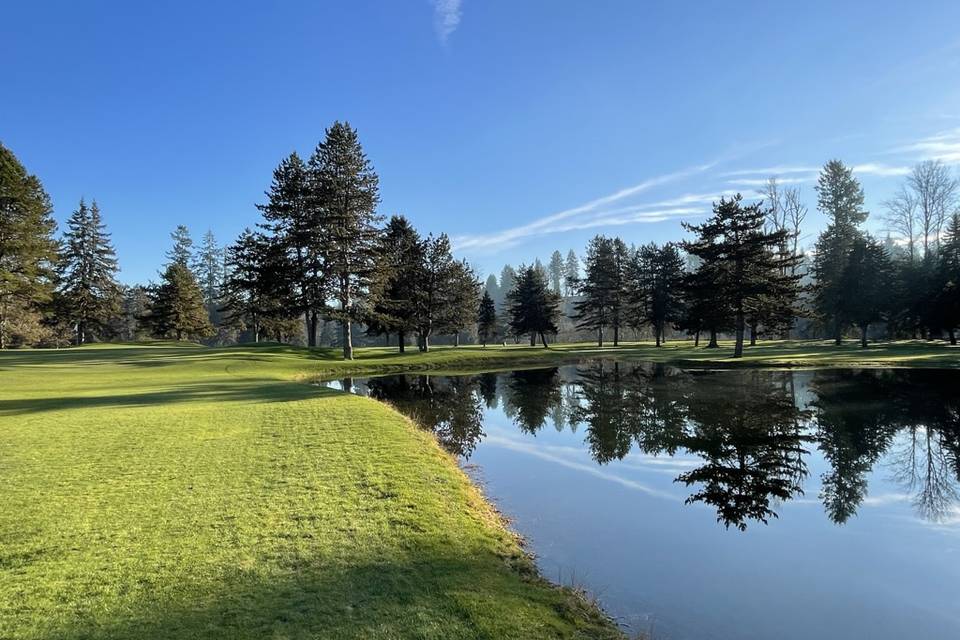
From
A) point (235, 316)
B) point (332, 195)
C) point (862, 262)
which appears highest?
point (332, 195)

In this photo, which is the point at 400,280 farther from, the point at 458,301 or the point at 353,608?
the point at 353,608

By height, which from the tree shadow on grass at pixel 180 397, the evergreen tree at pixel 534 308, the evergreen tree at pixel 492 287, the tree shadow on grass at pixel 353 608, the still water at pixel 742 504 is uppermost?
the evergreen tree at pixel 492 287

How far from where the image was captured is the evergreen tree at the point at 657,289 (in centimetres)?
5938

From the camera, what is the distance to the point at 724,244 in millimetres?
40344

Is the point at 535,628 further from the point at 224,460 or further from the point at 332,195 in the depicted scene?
the point at 332,195

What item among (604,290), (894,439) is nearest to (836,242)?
(604,290)

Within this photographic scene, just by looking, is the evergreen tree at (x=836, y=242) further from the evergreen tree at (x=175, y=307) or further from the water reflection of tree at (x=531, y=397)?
the evergreen tree at (x=175, y=307)

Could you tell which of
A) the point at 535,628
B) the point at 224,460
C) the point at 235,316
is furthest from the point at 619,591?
the point at 235,316

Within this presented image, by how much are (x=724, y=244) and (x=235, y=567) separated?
139ft

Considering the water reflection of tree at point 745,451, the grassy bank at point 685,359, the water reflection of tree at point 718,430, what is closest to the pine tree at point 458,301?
the grassy bank at point 685,359

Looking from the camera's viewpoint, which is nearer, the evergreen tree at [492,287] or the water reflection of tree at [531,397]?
the water reflection of tree at [531,397]

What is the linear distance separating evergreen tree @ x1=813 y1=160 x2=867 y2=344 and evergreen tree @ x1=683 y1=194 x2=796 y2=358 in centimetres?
1018

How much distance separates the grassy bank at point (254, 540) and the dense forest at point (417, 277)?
28678mm

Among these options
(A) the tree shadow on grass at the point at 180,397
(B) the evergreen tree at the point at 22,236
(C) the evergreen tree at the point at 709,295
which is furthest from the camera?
(C) the evergreen tree at the point at 709,295
